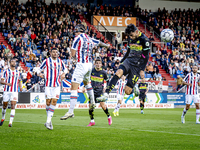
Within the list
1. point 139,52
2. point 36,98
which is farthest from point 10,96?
point 36,98

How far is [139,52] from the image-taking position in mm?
8703

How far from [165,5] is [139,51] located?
111ft

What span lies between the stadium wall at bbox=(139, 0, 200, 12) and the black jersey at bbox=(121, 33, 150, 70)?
3197 cm

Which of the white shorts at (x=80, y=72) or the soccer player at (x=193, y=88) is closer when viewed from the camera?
the white shorts at (x=80, y=72)

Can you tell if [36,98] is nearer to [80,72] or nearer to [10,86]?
[10,86]

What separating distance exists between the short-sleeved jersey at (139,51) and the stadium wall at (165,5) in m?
32.0

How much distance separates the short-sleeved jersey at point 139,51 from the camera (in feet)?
28.3

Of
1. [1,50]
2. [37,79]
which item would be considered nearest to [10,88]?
[37,79]

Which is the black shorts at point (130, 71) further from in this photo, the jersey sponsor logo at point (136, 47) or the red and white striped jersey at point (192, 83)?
the red and white striped jersey at point (192, 83)

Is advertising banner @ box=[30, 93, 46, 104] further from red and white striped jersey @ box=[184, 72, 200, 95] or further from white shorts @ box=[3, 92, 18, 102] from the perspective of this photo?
red and white striped jersey @ box=[184, 72, 200, 95]

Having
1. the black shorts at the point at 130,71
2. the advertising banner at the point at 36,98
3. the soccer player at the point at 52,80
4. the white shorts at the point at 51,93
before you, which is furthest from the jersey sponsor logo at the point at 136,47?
the advertising banner at the point at 36,98

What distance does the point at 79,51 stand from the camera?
9094 millimetres

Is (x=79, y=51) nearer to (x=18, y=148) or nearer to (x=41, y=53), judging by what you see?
(x=18, y=148)

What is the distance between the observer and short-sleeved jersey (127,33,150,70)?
28.3 feet
